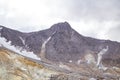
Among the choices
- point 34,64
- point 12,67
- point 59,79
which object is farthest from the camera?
point 34,64

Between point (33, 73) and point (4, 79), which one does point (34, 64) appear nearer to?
point (33, 73)

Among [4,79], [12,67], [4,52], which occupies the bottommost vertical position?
[4,79]

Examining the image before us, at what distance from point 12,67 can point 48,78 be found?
23453mm

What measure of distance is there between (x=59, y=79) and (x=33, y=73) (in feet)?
44.5

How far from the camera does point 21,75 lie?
462 feet

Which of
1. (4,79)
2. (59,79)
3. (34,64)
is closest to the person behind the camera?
(4,79)

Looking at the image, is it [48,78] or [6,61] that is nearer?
[6,61]

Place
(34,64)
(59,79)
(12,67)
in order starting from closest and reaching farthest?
(12,67) < (59,79) < (34,64)

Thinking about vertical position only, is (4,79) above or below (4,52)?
below

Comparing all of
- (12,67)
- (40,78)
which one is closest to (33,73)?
(40,78)

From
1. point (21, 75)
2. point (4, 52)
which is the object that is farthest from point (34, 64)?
point (21, 75)

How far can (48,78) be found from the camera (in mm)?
165000

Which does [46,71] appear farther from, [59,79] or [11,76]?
[11,76]

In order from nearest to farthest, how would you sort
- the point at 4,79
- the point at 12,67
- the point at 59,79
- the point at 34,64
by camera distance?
the point at 4,79, the point at 12,67, the point at 59,79, the point at 34,64
